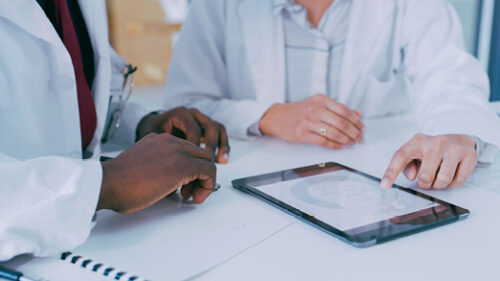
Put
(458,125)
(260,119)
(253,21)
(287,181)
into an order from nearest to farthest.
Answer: (287,181)
(458,125)
(260,119)
(253,21)

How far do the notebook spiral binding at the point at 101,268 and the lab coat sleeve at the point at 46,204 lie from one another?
2cm

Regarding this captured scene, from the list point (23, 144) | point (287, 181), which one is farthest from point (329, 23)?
point (23, 144)

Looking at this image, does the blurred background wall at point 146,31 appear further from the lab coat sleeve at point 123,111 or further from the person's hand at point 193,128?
the person's hand at point 193,128

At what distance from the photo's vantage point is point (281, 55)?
1.25 meters

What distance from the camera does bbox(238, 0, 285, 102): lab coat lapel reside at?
1.24m

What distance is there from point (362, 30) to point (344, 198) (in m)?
0.72

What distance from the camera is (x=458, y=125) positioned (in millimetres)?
874

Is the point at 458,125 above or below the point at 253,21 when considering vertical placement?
below

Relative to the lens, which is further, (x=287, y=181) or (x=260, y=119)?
(x=260, y=119)

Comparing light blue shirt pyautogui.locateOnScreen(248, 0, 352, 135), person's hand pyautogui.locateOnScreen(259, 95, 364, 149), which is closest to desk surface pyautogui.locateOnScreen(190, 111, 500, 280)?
person's hand pyautogui.locateOnScreen(259, 95, 364, 149)

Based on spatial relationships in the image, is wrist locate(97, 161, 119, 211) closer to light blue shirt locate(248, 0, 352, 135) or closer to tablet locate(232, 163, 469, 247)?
tablet locate(232, 163, 469, 247)

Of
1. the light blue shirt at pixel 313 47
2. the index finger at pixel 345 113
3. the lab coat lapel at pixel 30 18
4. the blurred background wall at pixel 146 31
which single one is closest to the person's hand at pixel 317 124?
the index finger at pixel 345 113

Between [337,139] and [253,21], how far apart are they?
0.46m

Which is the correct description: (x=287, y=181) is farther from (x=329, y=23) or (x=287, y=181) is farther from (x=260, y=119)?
(x=329, y=23)
